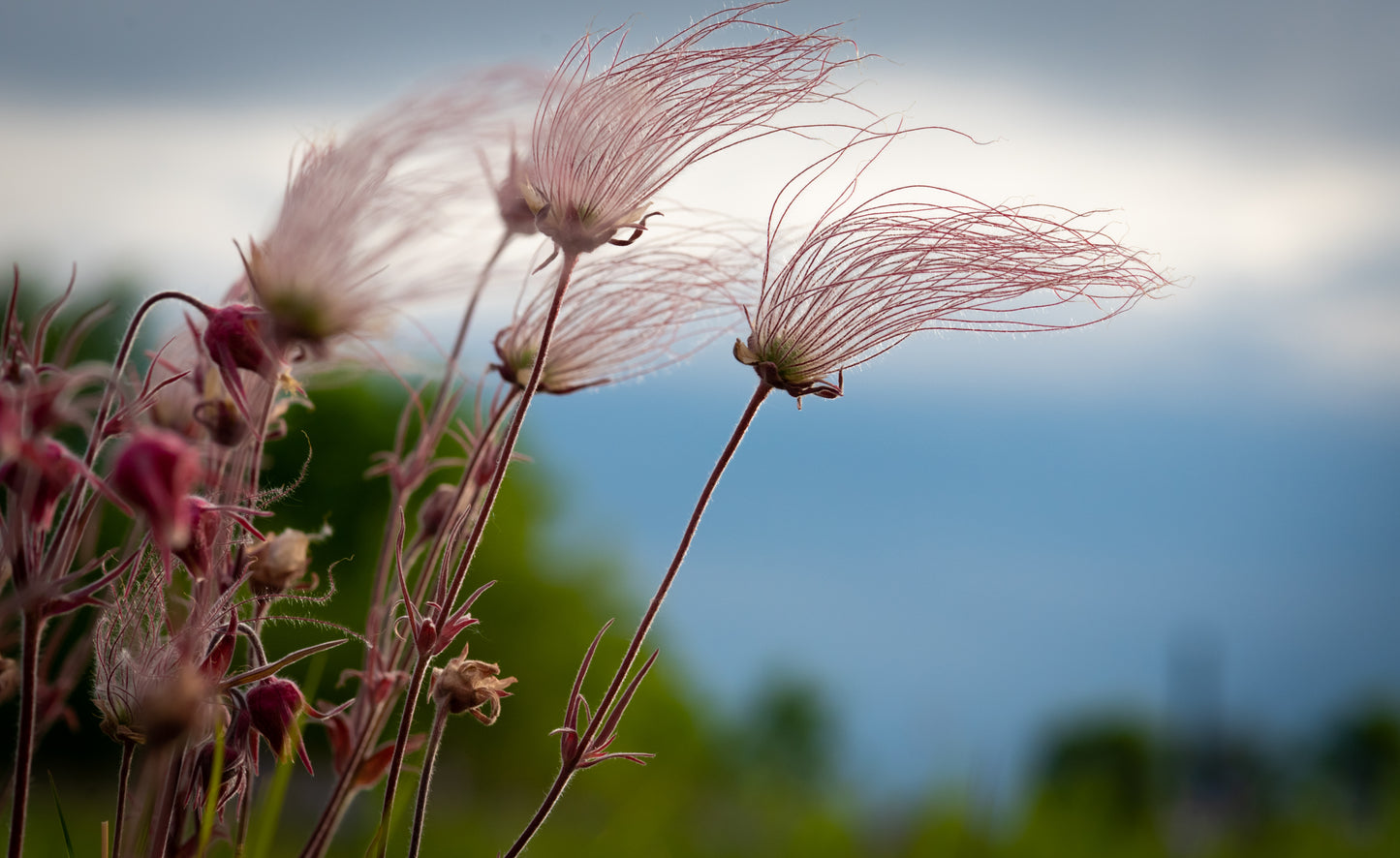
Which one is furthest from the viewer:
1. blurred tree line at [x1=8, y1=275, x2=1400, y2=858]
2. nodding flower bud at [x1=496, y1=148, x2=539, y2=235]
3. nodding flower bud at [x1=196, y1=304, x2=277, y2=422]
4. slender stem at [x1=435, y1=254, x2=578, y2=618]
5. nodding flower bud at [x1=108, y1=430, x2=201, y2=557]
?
blurred tree line at [x1=8, y1=275, x2=1400, y2=858]

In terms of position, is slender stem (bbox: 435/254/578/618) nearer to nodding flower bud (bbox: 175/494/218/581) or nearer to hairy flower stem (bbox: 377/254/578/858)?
hairy flower stem (bbox: 377/254/578/858)

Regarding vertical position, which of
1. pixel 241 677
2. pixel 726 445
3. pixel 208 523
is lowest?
pixel 241 677

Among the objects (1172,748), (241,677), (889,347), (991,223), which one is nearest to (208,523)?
(241,677)

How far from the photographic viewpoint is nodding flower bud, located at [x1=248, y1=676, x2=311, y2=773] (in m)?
1.36

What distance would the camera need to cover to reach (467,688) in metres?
1.47

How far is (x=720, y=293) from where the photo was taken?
1.83 metres

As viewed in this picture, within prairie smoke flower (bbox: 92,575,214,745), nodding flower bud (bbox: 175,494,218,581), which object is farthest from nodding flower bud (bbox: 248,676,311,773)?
nodding flower bud (bbox: 175,494,218,581)

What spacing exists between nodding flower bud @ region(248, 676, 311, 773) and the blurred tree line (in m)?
6.50

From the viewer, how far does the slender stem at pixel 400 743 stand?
1357mm

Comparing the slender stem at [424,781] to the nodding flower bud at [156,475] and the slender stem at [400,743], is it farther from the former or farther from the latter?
the nodding flower bud at [156,475]

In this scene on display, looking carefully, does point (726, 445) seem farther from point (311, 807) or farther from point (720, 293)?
point (311, 807)

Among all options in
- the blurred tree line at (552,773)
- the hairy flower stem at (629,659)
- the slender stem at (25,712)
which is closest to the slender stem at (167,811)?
the slender stem at (25,712)

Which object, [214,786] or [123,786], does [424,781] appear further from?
[123,786]

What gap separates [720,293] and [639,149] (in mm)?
322
